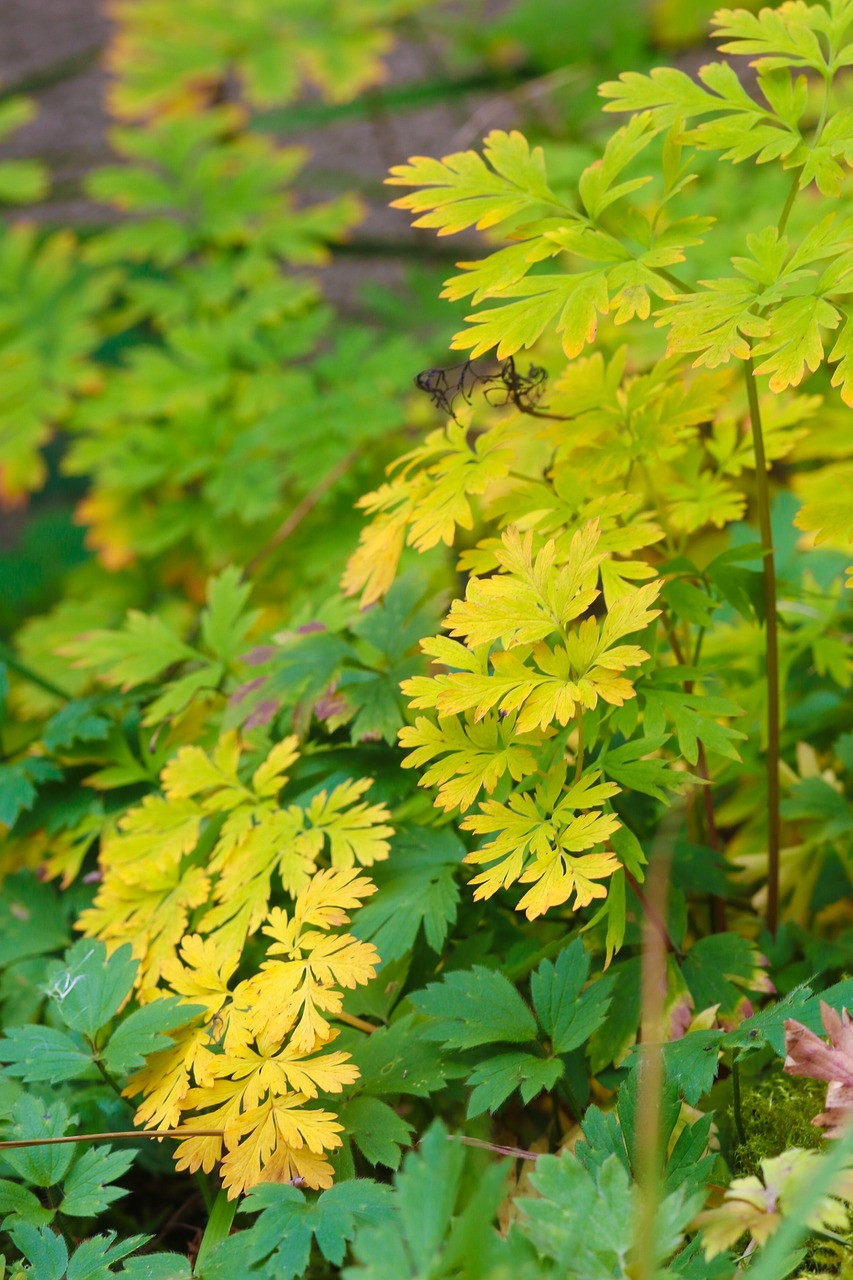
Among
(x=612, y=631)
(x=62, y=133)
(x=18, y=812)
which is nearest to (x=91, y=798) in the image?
(x=18, y=812)

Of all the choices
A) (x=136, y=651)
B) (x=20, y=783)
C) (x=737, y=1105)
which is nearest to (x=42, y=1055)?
(x=20, y=783)

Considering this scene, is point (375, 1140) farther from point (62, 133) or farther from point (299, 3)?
point (62, 133)

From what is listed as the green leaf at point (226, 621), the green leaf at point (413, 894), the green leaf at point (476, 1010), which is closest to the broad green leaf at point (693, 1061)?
the green leaf at point (476, 1010)

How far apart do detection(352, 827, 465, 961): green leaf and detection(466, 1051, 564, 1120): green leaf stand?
113 mm

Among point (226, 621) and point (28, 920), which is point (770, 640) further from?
point (28, 920)

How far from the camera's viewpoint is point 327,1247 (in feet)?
2.54

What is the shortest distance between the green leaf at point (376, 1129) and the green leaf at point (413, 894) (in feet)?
0.43

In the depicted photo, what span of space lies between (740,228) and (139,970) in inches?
63.8

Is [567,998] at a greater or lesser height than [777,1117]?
greater

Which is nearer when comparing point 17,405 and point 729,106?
point 729,106

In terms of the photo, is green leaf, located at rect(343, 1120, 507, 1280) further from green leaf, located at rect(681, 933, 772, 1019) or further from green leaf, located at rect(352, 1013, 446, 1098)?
green leaf, located at rect(681, 933, 772, 1019)

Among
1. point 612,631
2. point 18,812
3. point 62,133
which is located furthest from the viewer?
point 62,133

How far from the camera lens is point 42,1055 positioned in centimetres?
95

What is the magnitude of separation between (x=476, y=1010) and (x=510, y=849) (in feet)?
0.57
